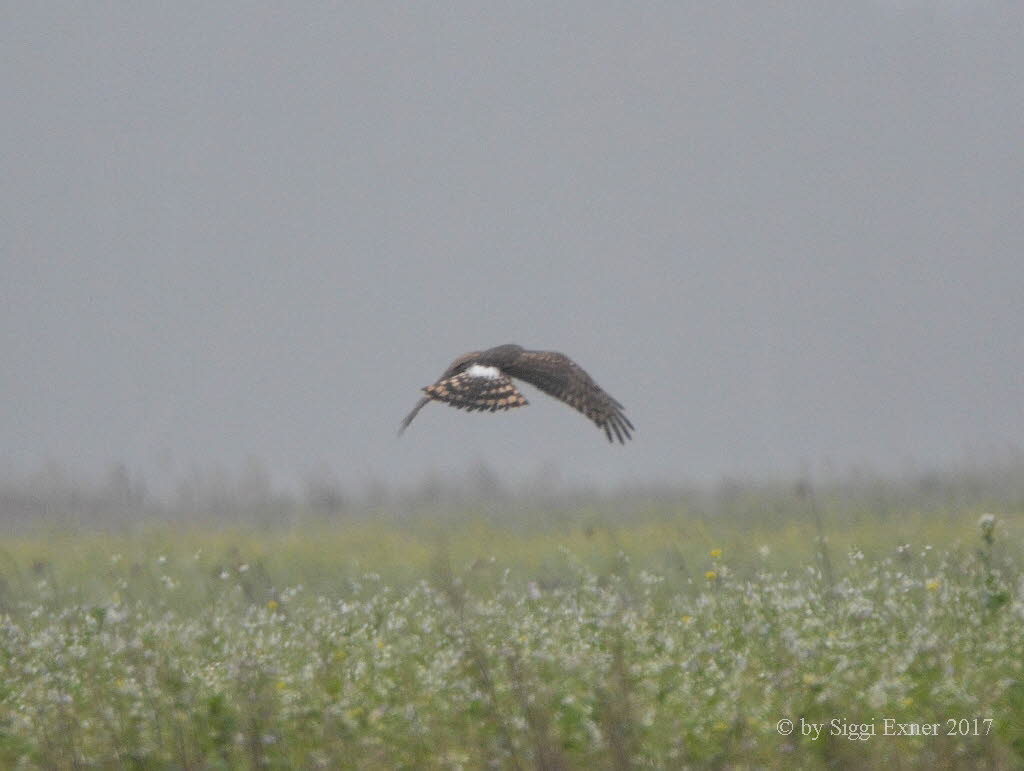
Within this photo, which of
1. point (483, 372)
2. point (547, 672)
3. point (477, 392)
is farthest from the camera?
point (483, 372)

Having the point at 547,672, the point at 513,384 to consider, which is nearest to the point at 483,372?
the point at 513,384

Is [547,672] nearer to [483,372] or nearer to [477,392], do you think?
[477,392]

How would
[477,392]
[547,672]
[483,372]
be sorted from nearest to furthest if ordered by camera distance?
[547,672]
[477,392]
[483,372]

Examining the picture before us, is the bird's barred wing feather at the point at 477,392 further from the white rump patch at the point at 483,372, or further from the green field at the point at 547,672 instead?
the green field at the point at 547,672

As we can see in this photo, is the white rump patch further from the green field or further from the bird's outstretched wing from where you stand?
the green field

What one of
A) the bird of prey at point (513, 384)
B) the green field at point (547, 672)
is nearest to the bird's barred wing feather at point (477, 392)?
the bird of prey at point (513, 384)

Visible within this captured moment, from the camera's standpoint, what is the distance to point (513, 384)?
11656 mm

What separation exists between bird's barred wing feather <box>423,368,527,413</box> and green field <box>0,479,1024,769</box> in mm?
1693

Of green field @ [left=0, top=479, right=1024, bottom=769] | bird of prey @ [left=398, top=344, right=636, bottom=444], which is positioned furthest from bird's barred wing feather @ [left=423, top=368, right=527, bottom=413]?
green field @ [left=0, top=479, right=1024, bottom=769]

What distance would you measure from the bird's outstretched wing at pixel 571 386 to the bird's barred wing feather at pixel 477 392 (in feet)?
1.14

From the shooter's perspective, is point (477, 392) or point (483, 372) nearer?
point (477, 392)

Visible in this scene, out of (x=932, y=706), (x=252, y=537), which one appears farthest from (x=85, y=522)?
(x=932, y=706)

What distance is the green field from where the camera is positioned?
5.98 m

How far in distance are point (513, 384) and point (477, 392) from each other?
313mm
